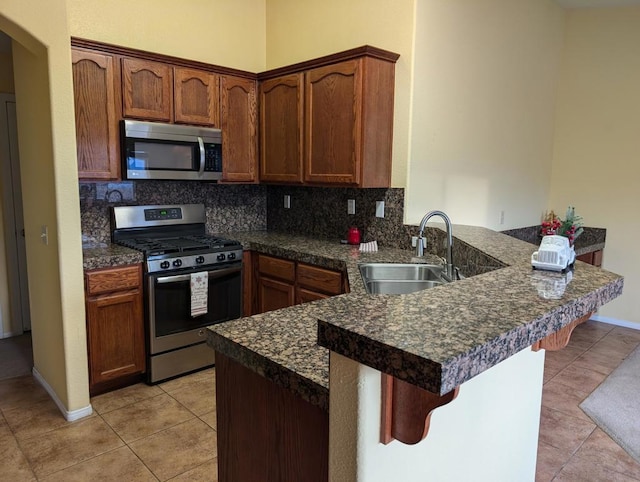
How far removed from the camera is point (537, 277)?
1314 millimetres

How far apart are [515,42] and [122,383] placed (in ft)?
13.8

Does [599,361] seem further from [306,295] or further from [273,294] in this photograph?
[273,294]

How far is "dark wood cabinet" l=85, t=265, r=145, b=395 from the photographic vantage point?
2.96 m

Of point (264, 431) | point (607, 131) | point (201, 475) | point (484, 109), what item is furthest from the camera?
point (607, 131)

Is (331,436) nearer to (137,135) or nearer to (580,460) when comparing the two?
(580,460)

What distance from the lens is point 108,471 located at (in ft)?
7.62

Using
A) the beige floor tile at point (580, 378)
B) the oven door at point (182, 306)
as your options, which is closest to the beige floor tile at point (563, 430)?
the beige floor tile at point (580, 378)

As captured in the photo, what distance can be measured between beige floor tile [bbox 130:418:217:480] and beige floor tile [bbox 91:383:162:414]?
18.9 inches

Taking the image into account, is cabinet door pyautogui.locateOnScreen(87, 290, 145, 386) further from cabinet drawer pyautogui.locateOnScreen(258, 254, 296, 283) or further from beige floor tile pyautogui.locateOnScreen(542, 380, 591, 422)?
Answer: beige floor tile pyautogui.locateOnScreen(542, 380, 591, 422)

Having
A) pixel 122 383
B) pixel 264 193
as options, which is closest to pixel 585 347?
pixel 264 193

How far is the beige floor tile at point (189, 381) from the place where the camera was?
10.6ft

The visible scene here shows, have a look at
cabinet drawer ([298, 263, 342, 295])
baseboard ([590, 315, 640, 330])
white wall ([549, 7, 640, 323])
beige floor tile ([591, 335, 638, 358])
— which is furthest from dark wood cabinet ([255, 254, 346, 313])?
baseboard ([590, 315, 640, 330])

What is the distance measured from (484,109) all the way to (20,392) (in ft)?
13.3

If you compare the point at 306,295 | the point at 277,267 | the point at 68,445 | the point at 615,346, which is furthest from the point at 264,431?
the point at 615,346
